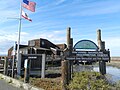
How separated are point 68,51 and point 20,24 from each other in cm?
810

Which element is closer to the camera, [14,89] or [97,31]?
[14,89]

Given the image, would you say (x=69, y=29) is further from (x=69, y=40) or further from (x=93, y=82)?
(x=93, y=82)

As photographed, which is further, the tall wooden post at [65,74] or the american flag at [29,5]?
the american flag at [29,5]

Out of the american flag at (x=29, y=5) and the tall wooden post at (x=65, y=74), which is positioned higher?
the american flag at (x=29, y=5)

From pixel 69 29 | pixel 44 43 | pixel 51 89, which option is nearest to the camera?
pixel 51 89

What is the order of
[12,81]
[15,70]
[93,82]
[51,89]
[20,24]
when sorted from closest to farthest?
[93,82], [51,89], [12,81], [15,70], [20,24]

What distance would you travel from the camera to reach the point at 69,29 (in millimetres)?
15875

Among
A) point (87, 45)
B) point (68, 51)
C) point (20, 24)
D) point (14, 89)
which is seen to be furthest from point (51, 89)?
point (20, 24)

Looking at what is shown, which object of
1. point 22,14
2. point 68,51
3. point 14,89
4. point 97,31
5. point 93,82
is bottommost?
point 14,89

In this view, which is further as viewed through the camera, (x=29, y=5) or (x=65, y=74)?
(x=29, y=5)

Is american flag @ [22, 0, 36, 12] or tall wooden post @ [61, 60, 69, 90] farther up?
american flag @ [22, 0, 36, 12]

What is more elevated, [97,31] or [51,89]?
[97,31]

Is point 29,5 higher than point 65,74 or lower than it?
higher

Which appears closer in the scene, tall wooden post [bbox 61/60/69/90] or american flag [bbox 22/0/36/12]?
tall wooden post [bbox 61/60/69/90]
